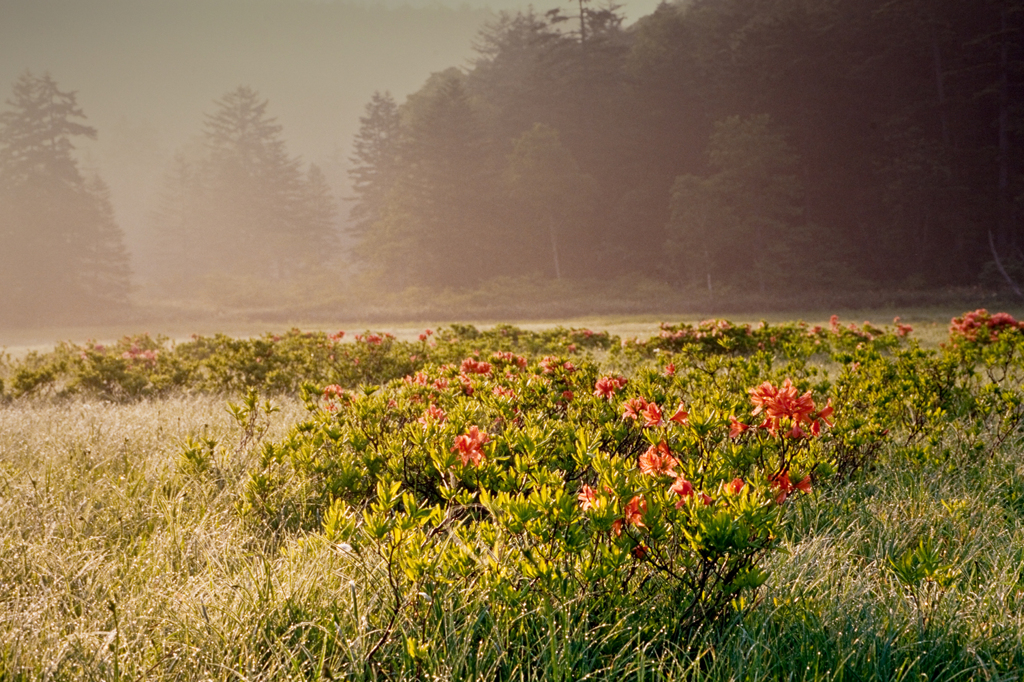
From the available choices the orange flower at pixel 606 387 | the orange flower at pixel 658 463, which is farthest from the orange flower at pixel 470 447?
the orange flower at pixel 606 387

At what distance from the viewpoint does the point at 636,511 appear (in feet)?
5.27

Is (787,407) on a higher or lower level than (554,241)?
lower

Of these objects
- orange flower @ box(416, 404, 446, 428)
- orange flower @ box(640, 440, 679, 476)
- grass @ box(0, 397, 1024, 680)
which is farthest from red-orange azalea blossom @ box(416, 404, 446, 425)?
orange flower @ box(640, 440, 679, 476)

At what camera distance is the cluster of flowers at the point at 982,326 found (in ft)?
20.7

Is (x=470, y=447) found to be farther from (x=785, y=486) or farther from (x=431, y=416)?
(x=785, y=486)

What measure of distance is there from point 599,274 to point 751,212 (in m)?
9.22

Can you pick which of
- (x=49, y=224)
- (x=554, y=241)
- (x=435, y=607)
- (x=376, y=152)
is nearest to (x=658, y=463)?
(x=435, y=607)

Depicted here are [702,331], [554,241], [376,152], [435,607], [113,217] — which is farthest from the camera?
[376,152]

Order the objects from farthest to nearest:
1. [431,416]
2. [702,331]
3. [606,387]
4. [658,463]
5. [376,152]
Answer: [376,152] < [702,331] < [606,387] < [431,416] < [658,463]

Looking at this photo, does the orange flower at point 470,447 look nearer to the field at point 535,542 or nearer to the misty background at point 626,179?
the field at point 535,542

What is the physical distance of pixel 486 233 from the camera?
116 feet

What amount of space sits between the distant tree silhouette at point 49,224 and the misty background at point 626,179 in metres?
0.15

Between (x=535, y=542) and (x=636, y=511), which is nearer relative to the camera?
(x=636, y=511)

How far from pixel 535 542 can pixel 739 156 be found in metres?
28.7
